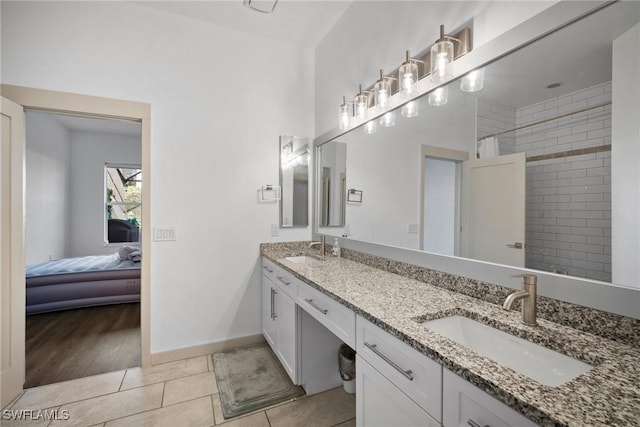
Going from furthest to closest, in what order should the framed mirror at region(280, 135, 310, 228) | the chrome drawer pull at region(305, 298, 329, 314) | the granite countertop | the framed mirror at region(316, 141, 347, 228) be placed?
1. the framed mirror at region(280, 135, 310, 228)
2. the framed mirror at region(316, 141, 347, 228)
3. the chrome drawer pull at region(305, 298, 329, 314)
4. the granite countertop

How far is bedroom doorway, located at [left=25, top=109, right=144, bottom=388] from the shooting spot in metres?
2.52

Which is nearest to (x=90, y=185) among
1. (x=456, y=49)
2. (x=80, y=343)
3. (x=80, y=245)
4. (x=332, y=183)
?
(x=80, y=245)

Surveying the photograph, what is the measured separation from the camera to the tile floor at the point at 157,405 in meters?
1.68

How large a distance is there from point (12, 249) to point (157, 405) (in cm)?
142

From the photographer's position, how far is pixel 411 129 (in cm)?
177

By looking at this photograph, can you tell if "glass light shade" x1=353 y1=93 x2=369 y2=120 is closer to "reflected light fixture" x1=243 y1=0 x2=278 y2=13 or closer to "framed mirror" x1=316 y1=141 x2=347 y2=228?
"framed mirror" x1=316 y1=141 x2=347 y2=228

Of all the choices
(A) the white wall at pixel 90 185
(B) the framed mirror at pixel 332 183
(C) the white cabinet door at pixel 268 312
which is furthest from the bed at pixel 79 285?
(B) the framed mirror at pixel 332 183

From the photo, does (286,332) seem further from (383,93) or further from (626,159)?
(626,159)

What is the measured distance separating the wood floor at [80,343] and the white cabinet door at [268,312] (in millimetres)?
1077

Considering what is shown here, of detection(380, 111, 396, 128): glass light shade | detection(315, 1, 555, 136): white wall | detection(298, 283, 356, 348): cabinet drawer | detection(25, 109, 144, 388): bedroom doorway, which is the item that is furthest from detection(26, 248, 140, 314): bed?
detection(380, 111, 396, 128): glass light shade

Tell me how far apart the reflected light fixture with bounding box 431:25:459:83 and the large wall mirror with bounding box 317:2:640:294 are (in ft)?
0.26

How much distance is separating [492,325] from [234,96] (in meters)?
2.58

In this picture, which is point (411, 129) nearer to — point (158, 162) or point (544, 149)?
point (544, 149)

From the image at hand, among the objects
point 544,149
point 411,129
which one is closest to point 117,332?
point 411,129
